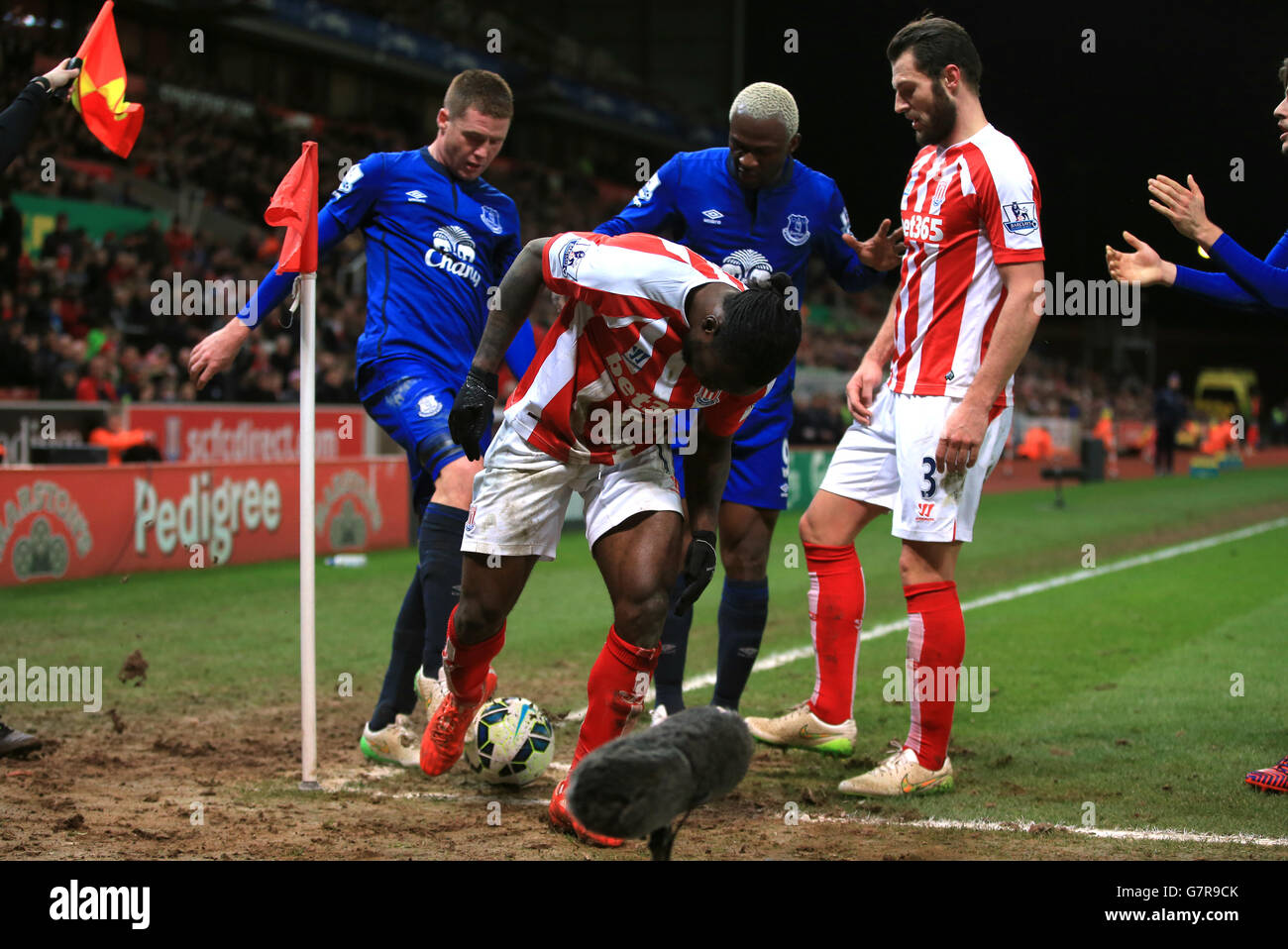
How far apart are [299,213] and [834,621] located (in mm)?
2404

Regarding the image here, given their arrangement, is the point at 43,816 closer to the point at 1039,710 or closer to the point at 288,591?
the point at 1039,710

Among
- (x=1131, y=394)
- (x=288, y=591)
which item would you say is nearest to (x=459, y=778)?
(x=288, y=591)

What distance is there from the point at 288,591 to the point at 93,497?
1.69 m

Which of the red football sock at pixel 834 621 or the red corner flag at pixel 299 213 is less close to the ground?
the red corner flag at pixel 299 213

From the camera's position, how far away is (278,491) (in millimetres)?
10969

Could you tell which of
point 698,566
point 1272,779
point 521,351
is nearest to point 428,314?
point 521,351

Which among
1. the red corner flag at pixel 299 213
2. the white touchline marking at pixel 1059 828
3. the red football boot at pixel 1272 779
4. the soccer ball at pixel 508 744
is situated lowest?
the white touchline marking at pixel 1059 828

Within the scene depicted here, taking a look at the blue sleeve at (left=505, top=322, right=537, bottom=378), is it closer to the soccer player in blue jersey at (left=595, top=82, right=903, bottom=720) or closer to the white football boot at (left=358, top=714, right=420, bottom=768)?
the soccer player in blue jersey at (left=595, top=82, right=903, bottom=720)

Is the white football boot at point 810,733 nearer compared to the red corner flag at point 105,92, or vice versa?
the white football boot at point 810,733

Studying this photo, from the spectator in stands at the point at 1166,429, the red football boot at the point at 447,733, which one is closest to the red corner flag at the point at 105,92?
the red football boot at the point at 447,733

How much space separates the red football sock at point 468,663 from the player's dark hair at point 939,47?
2309 mm

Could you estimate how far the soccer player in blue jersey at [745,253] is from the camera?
4.86m

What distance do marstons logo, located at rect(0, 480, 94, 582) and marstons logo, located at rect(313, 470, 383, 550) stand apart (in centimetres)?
221

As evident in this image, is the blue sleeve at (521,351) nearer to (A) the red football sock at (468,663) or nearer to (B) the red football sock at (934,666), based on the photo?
(A) the red football sock at (468,663)
